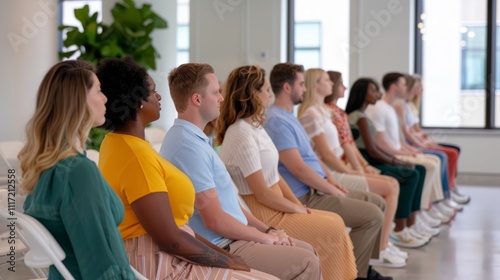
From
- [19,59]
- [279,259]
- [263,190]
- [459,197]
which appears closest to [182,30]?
[19,59]

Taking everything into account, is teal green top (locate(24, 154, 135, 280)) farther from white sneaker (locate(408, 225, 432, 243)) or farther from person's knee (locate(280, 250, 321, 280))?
white sneaker (locate(408, 225, 432, 243))

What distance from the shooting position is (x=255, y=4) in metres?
10.2

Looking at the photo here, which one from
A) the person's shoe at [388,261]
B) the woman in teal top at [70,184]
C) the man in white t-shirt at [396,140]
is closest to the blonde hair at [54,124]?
the woman in teal top at [70,184]

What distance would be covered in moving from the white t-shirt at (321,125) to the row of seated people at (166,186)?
1.07 metres

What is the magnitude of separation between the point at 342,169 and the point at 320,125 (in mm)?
344

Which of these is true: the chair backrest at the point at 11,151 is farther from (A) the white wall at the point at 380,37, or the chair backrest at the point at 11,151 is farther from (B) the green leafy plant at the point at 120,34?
(A) the white wall at the point at 380,37

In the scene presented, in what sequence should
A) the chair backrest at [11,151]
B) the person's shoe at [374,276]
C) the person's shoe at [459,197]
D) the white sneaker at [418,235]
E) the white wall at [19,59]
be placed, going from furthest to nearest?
the person's shoe at [459,197] → the white wall at [19,59] → the white sneaker at [418,235] → the person's shoe at [374,276] → the chair backrest at [11,151]

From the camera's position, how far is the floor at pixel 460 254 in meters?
4.76

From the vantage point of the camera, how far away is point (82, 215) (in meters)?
1.92

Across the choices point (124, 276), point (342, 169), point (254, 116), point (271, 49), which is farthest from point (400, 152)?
point (124, 276)

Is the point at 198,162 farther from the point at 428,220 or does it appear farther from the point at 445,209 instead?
the point at 445,209

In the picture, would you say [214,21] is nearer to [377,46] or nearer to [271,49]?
[271,49]

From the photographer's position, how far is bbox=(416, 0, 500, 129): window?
1028 centimetres

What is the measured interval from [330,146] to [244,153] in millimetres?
1769
